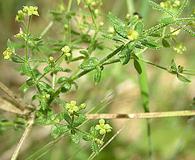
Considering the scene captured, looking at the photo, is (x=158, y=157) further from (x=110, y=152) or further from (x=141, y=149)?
(x=110, y=152)

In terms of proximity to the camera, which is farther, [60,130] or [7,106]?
[7,106]

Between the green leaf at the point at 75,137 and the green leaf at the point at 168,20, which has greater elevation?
the green leaf at the point at 168,20

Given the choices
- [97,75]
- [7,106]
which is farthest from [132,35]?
[7,106]

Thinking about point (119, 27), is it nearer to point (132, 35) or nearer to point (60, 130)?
point (132, 35)

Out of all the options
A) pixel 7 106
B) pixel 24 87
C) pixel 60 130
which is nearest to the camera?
pixel 60 130

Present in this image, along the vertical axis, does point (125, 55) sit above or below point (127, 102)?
above

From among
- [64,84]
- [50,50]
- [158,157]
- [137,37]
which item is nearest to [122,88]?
[158,157]

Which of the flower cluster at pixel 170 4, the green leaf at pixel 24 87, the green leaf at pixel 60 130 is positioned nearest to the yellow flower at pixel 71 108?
the green leaf at pixel 60 130

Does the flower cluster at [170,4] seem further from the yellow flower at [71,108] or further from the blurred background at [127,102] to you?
the blurred background at [127,102]
